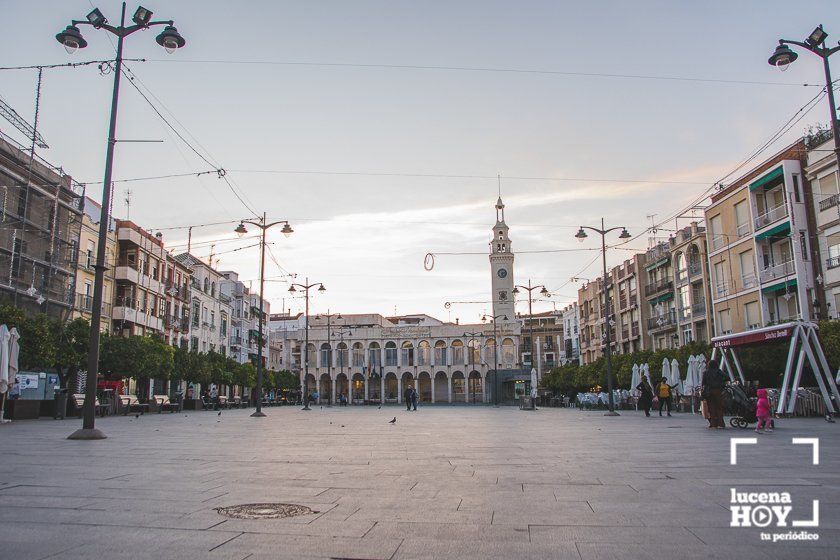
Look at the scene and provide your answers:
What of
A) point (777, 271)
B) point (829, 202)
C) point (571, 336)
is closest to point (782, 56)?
point (829, 202)

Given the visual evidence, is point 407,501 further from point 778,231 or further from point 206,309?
point 206,309

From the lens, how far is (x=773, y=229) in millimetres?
37156

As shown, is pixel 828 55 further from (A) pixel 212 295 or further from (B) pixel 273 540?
(A) pixel 212 295

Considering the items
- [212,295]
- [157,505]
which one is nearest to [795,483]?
[157,505]

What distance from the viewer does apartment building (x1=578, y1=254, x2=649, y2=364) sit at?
62562 mm

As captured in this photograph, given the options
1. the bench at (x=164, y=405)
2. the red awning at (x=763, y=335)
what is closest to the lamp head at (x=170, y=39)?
the red awning at (x=763, y=335)

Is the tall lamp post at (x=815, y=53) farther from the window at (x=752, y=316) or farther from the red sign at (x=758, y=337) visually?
the window at (x=752, y=316)

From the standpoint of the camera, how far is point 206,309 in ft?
223

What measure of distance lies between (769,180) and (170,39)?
3409 centimetres

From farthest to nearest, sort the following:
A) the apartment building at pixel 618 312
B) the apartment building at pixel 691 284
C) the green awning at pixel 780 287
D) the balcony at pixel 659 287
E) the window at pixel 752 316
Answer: the apartment building at pixel 618 312 → the balcony at pixel 659 287 → the apartment building at pixel 691 284 → the window at pixel 752 316 → the green awning at pixel 780 287

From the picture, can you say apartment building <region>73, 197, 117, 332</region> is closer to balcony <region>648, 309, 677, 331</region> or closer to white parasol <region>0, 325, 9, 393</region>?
white parasol <region>0, 325, 9, 393</region>

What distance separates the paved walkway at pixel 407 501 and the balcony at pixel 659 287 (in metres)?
46.1

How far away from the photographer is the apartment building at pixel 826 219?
1328 inches

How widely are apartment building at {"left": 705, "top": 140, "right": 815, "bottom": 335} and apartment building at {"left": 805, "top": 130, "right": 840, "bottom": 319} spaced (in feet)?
1.80
